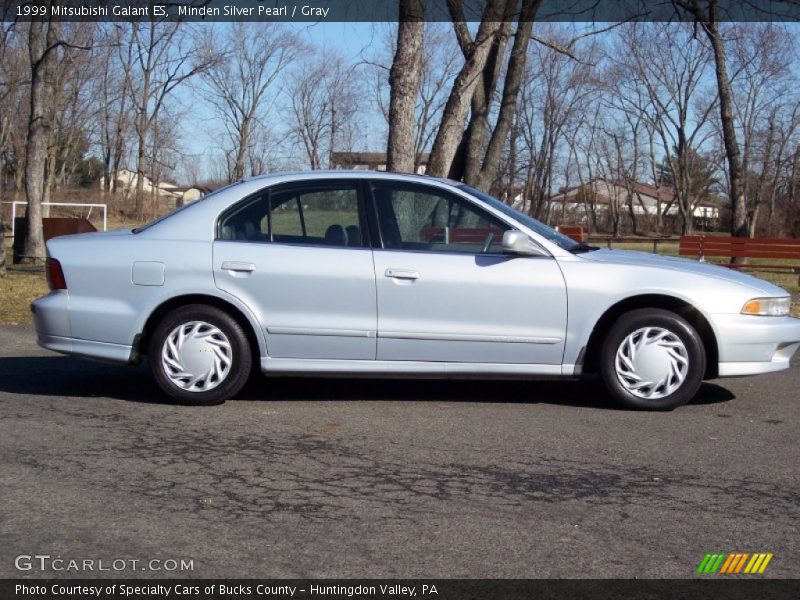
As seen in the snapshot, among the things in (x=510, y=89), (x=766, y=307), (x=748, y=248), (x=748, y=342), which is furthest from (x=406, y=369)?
(x=748, y=248)

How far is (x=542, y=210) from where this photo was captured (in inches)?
2650

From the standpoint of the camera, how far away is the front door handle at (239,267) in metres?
6.36

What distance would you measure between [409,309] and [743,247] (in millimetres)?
16923

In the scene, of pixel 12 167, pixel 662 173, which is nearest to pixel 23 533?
pixel 12 167

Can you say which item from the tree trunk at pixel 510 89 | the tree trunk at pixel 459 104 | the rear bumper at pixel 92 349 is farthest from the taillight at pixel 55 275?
the tree trunk at pixel 510 89

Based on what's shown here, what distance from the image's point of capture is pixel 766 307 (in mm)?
6355

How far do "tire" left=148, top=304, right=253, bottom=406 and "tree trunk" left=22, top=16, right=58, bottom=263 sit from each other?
13663 millimetres

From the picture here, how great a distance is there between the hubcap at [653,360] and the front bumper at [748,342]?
0.27 metres

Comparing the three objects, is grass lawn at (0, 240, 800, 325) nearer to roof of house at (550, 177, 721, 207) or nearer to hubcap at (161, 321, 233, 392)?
hubcap at (161, 321, 233, 392)

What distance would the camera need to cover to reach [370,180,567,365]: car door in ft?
20.6

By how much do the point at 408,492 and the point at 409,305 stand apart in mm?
1956

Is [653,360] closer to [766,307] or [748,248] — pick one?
[766,307]

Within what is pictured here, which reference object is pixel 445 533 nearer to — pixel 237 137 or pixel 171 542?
pixel 171 542

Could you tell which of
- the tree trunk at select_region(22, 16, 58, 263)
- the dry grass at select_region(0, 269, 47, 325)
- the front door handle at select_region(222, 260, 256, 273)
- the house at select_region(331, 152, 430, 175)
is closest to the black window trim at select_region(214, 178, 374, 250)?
the front door handle at select_region(222, 260, 256, 273)
